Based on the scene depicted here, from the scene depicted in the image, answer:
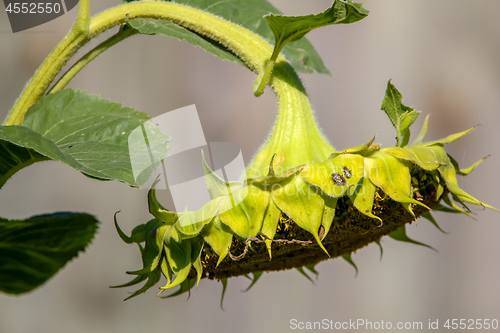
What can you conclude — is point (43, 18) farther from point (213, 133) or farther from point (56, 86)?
point (213, 133)

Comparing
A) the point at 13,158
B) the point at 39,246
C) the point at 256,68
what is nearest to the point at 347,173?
the point at 256,68

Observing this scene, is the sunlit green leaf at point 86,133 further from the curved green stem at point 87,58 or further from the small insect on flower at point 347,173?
the small insect on flower at point 347,173

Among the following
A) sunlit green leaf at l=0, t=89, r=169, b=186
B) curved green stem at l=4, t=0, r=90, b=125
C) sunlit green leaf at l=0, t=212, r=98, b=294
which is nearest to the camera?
sunlit green leaf at l=0, t=89, r=169, b=186

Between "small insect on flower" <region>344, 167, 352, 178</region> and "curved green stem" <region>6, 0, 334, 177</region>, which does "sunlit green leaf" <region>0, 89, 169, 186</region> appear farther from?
"small insect on flower" <region>344, 167, 352, 178</region>

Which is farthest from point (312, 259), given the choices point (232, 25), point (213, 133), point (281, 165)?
point (213, 133)

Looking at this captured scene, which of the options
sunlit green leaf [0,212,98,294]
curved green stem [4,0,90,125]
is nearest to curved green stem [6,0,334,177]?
curved green stem [4,0,90,125]

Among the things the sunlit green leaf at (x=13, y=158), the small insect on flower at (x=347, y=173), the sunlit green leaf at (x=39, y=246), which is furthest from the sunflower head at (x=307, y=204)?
the sunlit green leaf at (x=39, y=246)
